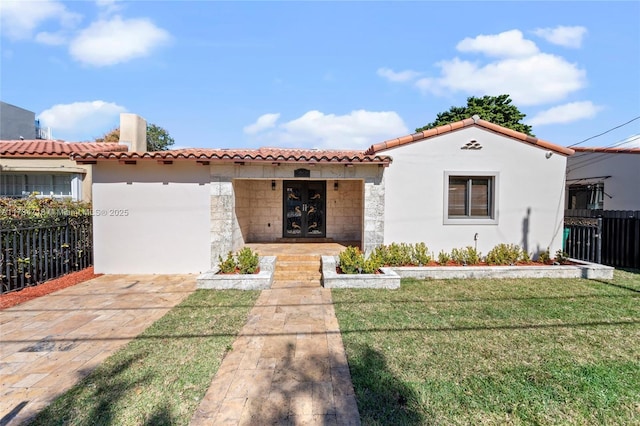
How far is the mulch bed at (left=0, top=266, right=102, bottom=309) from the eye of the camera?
644 cm

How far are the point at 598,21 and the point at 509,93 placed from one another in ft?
46.1

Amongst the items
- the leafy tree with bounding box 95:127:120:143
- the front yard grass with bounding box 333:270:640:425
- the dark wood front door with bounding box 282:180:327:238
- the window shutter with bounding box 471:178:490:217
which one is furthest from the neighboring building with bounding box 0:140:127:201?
the leafy tree with bounding box 95:127:120:143

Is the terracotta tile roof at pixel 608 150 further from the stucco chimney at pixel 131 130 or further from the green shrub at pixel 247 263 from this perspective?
the stucco chimney at pixel 131 130

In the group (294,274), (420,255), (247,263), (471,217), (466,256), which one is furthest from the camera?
(471,217)

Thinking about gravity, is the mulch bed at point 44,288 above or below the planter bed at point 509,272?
below

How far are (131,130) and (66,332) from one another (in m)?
9.41

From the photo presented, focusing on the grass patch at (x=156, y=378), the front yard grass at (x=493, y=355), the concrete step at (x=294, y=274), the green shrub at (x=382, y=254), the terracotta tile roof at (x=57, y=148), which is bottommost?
the grass patch at (x=156, y=378)

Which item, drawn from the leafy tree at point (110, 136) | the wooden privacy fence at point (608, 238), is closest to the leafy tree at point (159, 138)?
the leafy tree at point (110, 136)

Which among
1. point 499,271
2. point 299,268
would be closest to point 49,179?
point 299,268

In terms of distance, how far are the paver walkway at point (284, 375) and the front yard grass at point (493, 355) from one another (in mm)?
243

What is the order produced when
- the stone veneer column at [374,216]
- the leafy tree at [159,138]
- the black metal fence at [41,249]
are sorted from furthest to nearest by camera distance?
the leafy tree at [159,138] < the stone veneer column at [374,216] < the black metal fence at [41,249]

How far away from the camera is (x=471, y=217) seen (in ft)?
31.8

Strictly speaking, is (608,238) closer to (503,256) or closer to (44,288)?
(503,256)

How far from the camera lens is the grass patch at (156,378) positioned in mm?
3033
